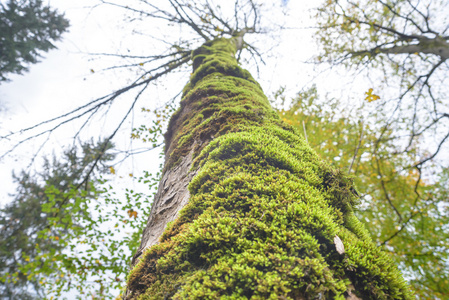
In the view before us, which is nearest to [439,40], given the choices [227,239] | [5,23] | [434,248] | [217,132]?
[217,132]

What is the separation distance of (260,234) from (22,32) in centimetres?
1412

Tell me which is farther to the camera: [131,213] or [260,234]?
[131,213]

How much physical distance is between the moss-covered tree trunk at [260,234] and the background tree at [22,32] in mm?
11771

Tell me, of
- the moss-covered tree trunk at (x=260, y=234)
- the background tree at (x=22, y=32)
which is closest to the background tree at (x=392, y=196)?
the moss-covered tree trunk at (x=260, y=234)

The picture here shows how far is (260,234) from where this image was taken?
1.00 m

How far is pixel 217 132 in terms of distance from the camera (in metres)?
2.08

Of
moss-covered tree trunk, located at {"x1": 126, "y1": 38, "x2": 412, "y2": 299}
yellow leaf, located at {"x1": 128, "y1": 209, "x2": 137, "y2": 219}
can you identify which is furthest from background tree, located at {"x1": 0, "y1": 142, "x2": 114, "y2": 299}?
moss-covered tree trunk, located at {"x1": 126, "y1": 38, "x2": 412, "y2": 299}

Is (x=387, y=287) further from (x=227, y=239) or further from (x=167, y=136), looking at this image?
(x=167, y=136)

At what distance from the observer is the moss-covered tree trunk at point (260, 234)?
2.70 feet

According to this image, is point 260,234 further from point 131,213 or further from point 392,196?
point 392,196

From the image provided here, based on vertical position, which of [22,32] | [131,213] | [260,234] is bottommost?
[260,234]

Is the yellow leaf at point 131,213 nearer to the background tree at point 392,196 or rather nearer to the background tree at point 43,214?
the background tree at point 43,214

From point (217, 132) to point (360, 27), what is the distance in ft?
18.9

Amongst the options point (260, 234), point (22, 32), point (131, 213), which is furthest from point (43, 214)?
point (260, 234)
